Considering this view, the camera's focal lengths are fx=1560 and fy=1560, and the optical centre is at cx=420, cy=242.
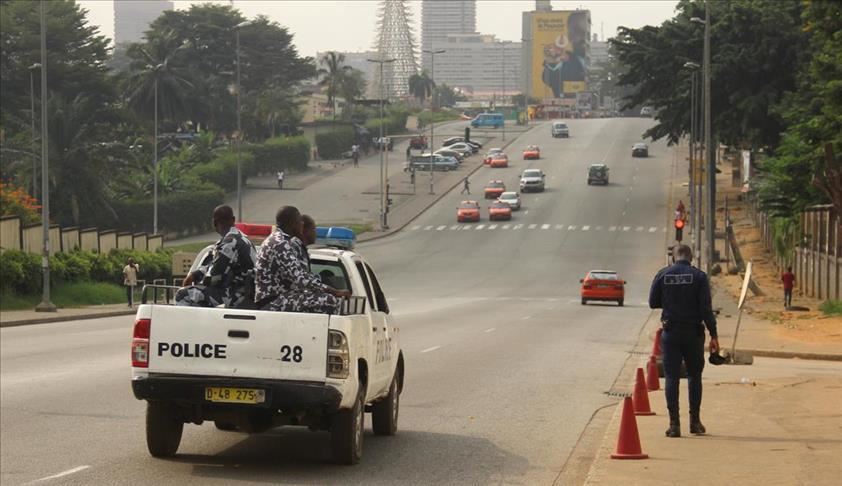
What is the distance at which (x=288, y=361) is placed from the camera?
1246cm

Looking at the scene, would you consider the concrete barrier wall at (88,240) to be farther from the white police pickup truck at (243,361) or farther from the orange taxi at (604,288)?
the white police pickup truck at (243,361)

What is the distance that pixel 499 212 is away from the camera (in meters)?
104

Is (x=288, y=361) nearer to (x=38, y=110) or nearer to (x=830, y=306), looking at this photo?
(x=830, y=306)

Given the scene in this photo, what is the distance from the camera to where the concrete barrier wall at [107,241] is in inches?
2373

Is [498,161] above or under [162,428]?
under

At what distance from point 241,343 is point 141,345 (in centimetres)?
83

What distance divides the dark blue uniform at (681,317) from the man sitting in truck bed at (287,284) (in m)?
3.42

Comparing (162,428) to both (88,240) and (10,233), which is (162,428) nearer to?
(10,233)

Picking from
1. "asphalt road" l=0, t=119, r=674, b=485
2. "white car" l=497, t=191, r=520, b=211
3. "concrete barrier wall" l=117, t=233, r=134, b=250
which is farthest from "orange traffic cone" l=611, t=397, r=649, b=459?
"white car" l=497, t=191, r=520, b=211

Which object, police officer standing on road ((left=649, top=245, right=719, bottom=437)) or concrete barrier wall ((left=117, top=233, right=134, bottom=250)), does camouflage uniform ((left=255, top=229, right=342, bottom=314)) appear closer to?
police officer standing on road ((left=649, top=245, right=719, bottom=437))

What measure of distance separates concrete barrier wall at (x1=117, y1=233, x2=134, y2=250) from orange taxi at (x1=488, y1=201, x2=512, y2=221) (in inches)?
1664

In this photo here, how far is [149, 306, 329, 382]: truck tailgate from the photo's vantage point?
1245cm

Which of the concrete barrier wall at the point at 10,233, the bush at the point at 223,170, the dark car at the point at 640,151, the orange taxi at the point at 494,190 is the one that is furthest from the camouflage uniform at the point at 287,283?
the dark car at the point at 640,151

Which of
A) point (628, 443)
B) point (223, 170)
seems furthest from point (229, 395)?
point (223, 170)
